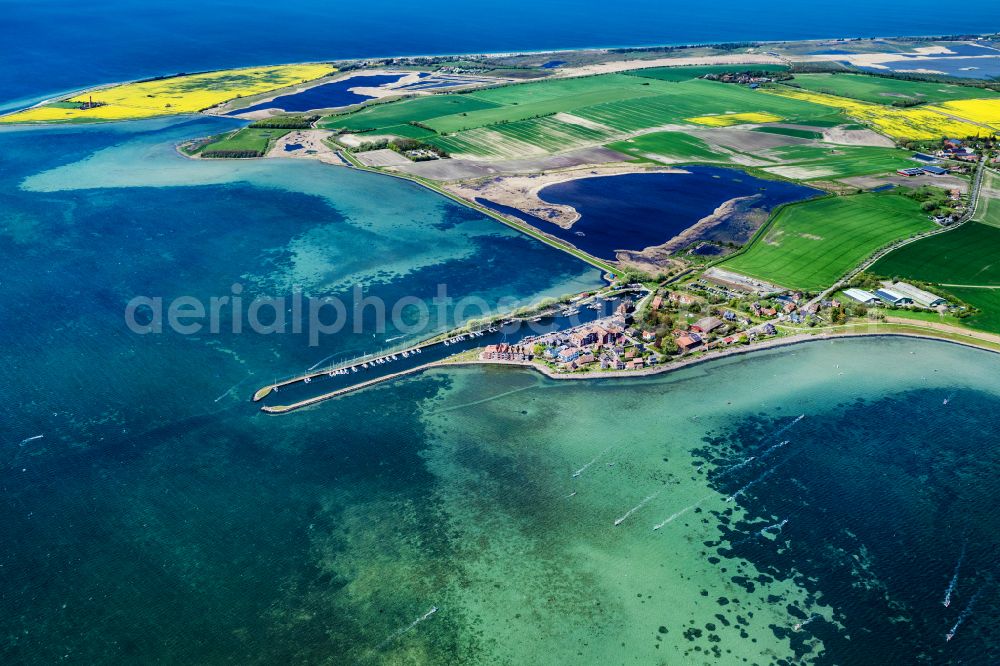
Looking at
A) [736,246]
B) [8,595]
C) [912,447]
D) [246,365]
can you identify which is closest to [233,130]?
[246,365]

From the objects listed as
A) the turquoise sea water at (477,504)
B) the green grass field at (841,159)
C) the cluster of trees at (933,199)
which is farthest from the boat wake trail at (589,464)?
the green grass field at (841,159)

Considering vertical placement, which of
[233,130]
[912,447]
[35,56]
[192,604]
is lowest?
[192,604]


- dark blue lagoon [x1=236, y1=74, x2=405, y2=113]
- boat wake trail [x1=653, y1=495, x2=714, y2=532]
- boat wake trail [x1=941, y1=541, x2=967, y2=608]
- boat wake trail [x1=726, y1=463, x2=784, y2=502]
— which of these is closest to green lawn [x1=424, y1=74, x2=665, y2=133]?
dark blue lagoon [x1=236, y1=74, x2=405, y2=113]

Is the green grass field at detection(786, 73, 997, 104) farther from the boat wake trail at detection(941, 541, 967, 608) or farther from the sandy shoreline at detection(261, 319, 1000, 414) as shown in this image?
the boat wake trail at detection(941, 541, 967, 608)

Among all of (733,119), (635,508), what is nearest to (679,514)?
(635,508)

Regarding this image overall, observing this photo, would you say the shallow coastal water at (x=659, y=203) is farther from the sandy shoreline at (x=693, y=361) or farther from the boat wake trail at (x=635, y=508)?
the boat wake trail at (x=635, y=508)

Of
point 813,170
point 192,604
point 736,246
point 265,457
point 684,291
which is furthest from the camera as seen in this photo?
point 813,170

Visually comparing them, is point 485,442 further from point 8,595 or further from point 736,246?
point 736,246
